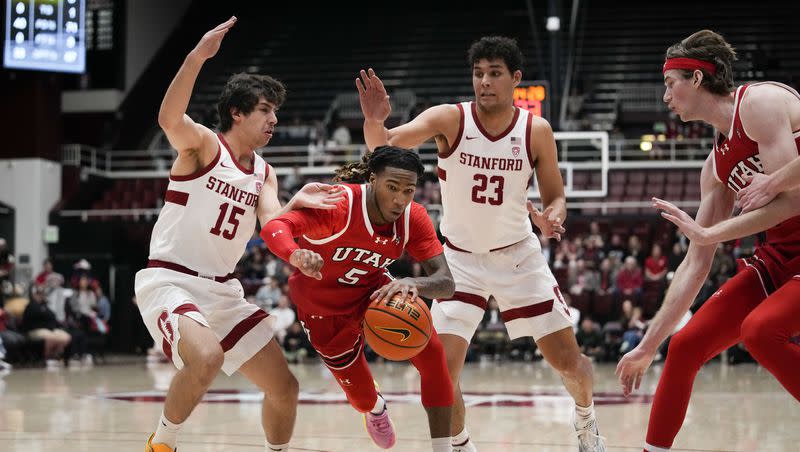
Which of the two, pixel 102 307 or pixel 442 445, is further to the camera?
pixel 102 307

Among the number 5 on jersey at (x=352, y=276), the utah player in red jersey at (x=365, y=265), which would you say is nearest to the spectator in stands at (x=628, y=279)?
the utah player in red jersey at (x=365, y=265)

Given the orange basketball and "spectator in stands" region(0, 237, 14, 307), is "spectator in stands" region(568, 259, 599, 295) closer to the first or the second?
"spectator in stands" region(0, 237, 14, 307)

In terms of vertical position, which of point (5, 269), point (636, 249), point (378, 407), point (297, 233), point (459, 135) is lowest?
point (5, 269)

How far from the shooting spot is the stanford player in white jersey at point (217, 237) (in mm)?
4984

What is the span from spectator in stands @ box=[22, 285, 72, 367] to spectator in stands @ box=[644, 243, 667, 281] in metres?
9.45

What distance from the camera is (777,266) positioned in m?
4.34

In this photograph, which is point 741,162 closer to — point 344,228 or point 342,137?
point 344,228

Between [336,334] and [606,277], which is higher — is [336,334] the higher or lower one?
the higher one

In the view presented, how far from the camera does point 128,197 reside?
22.4 meters

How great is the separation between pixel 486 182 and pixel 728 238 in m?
1.92

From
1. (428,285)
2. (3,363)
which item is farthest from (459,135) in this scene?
(3,363)

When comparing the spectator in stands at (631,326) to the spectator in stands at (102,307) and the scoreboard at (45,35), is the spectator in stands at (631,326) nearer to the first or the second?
the spectator in stands at (102,307)

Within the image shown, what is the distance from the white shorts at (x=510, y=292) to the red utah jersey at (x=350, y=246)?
63 centimetres

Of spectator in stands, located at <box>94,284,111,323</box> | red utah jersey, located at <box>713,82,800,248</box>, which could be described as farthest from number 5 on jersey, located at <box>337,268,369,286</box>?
spectator in stands, located at <box>94,284,111,323</box>
